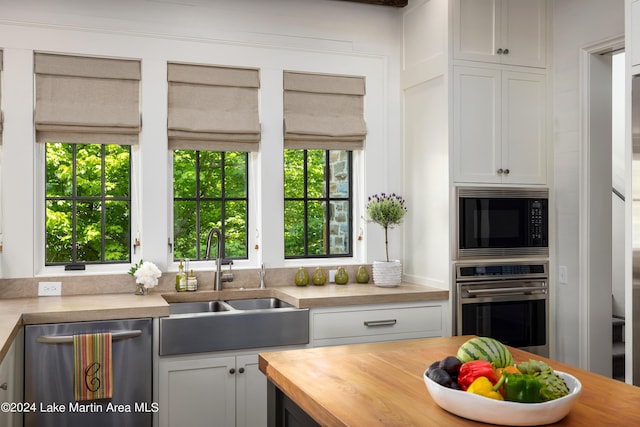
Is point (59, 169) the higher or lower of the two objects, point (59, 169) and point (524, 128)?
the lower

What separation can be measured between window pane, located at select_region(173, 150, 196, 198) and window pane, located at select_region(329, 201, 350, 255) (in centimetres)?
104

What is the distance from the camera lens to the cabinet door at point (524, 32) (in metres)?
4.01

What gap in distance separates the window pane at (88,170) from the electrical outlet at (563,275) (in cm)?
308

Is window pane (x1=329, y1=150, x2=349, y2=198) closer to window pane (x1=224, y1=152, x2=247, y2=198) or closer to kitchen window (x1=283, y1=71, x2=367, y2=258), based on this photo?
kitchen window (x1=283, y1=71, x2=367, y2=258)

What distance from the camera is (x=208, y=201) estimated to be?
4.14 meters

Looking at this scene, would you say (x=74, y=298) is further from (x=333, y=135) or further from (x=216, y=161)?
(x=333, y=135)

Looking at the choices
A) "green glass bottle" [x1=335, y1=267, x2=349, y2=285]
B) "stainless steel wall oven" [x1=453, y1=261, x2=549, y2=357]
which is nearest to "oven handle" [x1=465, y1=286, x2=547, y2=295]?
"stainless steel wall oven" [x1=453, y1=261, x2=549, y2=357]

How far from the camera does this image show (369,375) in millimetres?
2043

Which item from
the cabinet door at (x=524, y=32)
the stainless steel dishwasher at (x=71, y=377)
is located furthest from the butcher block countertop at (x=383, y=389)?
the cabinet door at (x=524, y=32)

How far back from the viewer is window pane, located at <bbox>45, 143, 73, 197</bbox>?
149 inches

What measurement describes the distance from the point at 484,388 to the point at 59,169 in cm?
313

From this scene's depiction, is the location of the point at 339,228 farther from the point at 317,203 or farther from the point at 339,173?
the point at 339,173

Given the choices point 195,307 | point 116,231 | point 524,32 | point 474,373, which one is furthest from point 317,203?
point 474,373

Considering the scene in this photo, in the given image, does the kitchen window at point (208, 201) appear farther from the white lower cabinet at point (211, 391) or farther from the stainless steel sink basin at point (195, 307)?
the white lower cabinet at point (211, 391)
